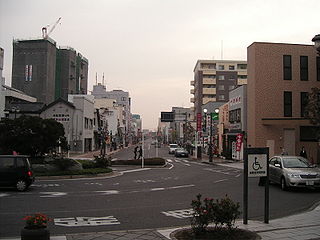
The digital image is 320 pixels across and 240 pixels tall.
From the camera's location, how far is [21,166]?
16.9 m

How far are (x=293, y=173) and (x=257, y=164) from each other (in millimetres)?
7897

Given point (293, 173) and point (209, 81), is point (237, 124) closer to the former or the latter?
point (293, 173)

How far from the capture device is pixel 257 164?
984 centimetres

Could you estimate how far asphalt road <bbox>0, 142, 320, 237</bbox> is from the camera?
33.1 ft

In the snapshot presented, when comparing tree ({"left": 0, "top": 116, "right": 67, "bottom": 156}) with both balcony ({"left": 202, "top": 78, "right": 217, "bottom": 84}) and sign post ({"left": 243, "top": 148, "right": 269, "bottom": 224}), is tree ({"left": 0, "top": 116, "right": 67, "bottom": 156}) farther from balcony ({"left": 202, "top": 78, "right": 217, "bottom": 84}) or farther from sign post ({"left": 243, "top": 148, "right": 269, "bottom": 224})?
balcony ({"left": 202, "top": 78, "right": 217, "bottom": 84})

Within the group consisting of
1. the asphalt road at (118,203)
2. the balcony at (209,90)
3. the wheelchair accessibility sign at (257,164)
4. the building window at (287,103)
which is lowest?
the asphalt road at (118,203)

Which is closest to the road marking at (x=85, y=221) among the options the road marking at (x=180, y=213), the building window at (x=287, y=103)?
the road marking at (x=180, y=213)

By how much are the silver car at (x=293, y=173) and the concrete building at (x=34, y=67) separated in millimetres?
81325

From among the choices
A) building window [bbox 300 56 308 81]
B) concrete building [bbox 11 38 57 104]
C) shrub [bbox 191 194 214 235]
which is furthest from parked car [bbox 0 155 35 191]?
concrete building [bbox 11 38 57 104]

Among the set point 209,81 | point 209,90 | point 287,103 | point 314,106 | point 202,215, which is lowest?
point 202,215

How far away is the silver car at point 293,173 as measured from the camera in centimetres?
1666

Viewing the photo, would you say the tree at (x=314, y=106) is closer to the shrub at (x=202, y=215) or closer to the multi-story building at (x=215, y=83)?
the shrub at (x=202, y=215)

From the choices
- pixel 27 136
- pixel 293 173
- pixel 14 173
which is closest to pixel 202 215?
pixel 293 173

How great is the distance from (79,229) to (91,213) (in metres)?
2.27
